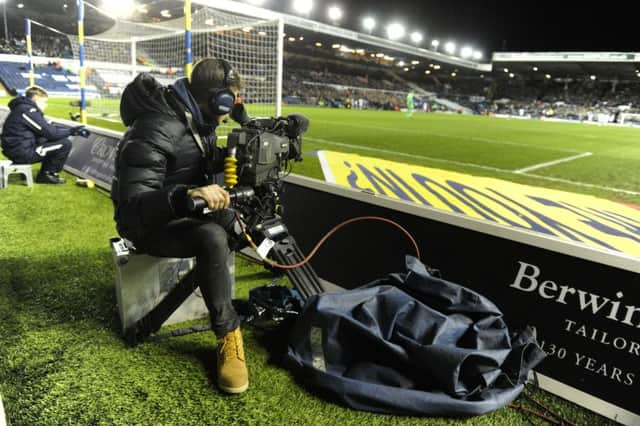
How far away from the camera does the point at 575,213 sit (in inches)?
189

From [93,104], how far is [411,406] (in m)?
15.4

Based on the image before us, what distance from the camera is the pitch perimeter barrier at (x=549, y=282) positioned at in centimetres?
187

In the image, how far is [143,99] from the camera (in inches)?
80.0

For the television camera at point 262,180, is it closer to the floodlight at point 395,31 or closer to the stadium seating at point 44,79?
the stadium seating at point 44,79

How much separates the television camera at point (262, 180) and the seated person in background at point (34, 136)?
4846 millimetres

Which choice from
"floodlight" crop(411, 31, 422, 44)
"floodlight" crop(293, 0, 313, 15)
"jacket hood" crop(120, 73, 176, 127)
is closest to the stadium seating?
"floodlight" crop(293, 0, 313, 15)

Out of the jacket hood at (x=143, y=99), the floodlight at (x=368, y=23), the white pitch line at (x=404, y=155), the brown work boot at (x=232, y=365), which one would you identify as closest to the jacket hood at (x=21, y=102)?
the jacket hood at (x=143, y=99)

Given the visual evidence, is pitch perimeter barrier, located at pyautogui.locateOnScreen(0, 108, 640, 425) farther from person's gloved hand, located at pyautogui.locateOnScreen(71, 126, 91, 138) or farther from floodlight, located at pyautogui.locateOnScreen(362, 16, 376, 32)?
floodlight, located at pyautogui.locateOnScreen(362, 16, 376, 32)

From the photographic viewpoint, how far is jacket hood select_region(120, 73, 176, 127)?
202 centimetres

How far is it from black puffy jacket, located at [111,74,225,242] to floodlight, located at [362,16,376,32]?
170 ft

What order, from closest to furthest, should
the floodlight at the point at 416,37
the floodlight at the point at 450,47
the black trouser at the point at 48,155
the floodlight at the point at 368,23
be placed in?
1. the black trouser at the point at 48,155
2. the floodlight at the point at 368,23
3. the floodlight at the point at 416,37
4. the floodlight at the point at 450,47

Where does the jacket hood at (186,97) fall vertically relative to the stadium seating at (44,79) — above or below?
below

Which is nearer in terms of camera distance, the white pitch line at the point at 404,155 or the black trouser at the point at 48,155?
the black trouser at the point at 48,155

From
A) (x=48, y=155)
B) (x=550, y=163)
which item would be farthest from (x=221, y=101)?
(x=550, y=163)
